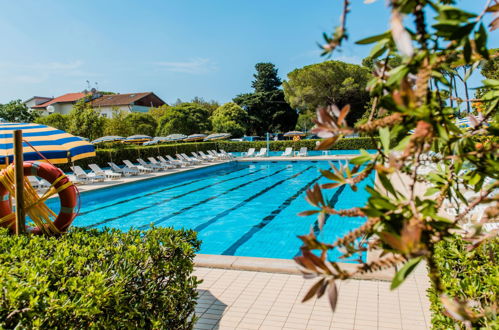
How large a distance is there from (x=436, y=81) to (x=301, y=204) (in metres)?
A: 11.1

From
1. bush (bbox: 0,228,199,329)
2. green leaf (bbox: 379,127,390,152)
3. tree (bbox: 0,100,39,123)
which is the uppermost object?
tree (bbox: 0,100,39,123)

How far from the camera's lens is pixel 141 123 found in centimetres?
4097

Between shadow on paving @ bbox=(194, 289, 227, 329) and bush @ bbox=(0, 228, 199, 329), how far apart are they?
0.36m

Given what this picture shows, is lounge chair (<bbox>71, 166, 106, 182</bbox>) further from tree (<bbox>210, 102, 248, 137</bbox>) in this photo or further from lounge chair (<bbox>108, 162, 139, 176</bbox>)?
tree (<bbox>210, 102, 248, 137</bbox>)

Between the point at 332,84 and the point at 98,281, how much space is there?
147 ft

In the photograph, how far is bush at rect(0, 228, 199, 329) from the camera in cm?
221

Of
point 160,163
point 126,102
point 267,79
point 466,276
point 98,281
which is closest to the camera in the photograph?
point 98,281

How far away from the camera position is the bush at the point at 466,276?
7.64ft

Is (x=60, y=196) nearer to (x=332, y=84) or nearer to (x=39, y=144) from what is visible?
(x=39, y=144)

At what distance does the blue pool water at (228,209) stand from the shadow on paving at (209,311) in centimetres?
264

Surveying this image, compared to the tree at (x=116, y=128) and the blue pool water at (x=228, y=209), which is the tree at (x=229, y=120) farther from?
the blue pool water at (x=228, y=209)

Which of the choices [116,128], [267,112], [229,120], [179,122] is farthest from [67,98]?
[116,128]

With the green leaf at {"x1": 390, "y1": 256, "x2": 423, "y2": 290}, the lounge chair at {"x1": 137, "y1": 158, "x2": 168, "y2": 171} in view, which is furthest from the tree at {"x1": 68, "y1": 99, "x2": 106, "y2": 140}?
the green leaf at {"x1": 390, "y1": 256, "x2": 423, "y2": 290}

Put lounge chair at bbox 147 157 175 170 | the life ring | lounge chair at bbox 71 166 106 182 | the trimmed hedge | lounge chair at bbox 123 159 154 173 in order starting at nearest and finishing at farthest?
the life ring, lounge chair at bbox 71 166 106 182, lounge chair at bbox 123 159 154 173, lounge chair at bbox 147 157 175 170, the trimmed hedge
